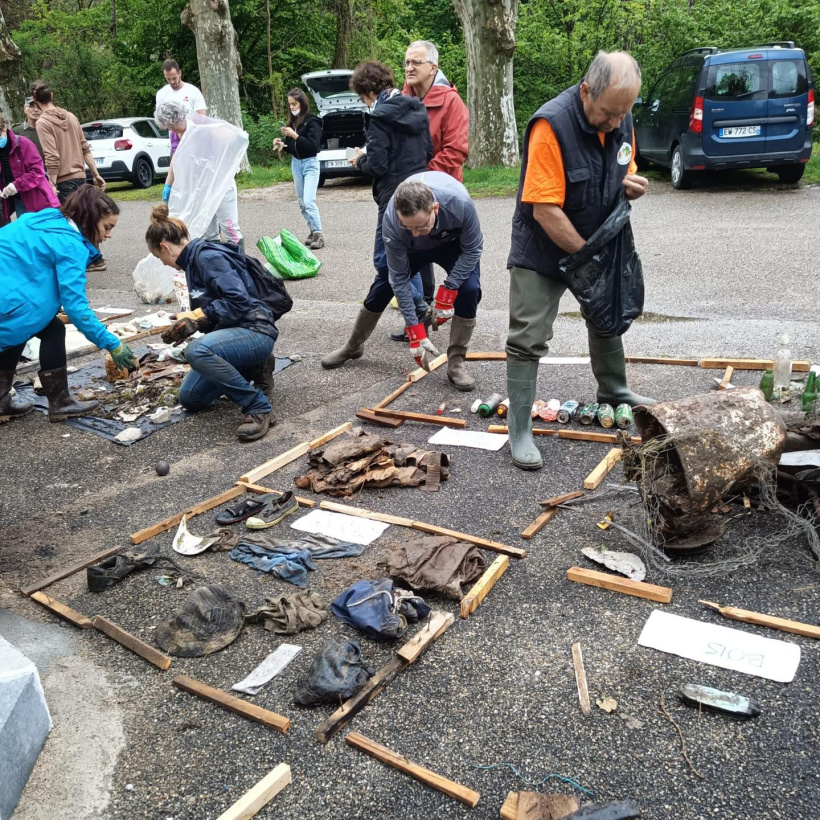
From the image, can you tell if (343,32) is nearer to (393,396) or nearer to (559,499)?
(393,396)

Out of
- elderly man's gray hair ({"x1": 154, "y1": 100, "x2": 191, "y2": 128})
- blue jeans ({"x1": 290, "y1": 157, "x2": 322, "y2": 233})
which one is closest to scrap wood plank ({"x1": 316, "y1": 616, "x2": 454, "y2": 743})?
elderly man's gray hair ({"x1": 154, "y1": 100, "x2": 191, "y2": 128})

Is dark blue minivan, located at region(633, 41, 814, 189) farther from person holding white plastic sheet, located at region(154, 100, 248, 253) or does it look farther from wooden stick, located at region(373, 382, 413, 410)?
wooden stick, located at region(373, 382, 413, 410)

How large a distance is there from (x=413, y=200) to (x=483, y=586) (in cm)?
242

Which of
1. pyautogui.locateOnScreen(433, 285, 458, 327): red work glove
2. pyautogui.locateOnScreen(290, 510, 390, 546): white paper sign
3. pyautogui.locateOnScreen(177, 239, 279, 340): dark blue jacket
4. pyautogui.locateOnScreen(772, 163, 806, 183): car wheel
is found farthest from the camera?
pyautogui.locateOnScreen(772, 163, 806, 183): car wheel

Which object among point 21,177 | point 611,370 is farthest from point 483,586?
point 21,177

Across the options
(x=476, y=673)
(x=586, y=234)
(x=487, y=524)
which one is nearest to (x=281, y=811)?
(x=476, y=673)

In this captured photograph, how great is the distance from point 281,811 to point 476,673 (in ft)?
2.95

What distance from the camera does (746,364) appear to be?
5734mm

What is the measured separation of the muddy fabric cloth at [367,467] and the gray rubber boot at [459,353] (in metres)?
1.18

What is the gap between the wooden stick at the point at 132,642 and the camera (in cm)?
323

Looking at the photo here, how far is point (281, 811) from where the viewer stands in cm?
253

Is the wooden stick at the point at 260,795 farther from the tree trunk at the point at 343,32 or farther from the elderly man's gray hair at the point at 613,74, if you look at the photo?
the tree trunk at the point at 343,32

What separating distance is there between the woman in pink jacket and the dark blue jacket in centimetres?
371

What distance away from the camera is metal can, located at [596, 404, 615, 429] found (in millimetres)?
5063
